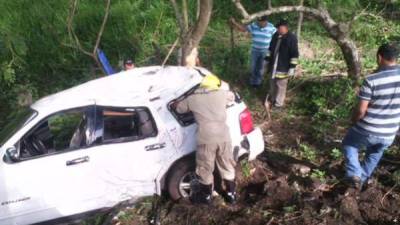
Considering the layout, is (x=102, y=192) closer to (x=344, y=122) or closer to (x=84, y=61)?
(x=344, y=122)

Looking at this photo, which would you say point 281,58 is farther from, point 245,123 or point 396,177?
point 396,177

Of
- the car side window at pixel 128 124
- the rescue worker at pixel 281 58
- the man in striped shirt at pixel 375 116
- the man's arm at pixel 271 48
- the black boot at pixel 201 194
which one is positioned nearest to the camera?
the man in striped shirt at pixel 375 116

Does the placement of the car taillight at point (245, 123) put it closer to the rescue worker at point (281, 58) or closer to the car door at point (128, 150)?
the car door at point (128, 150)

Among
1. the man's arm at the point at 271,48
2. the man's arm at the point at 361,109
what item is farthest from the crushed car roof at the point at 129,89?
the man's arm at the point at 271,48

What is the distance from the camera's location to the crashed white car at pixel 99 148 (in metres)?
5.14

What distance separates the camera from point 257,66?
30.1 feet

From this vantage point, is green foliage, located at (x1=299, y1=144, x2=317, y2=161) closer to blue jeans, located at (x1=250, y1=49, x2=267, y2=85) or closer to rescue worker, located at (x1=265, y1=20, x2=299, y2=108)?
rescue worker, located at (x1=265, y1=20, x2=299, y2=108)

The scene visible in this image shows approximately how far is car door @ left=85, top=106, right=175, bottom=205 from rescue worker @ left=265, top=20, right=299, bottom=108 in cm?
338

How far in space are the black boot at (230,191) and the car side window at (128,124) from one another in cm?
112

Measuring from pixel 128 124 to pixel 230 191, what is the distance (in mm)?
1525

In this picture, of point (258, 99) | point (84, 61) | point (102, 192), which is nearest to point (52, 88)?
point (84, 61)

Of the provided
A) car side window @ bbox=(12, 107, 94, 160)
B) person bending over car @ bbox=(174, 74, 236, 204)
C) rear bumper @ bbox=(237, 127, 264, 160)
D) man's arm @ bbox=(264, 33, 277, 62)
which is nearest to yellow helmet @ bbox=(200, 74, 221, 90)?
person bending over car @ bbox=(174, 74, 236, 204)

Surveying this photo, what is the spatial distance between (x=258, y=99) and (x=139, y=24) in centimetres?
485

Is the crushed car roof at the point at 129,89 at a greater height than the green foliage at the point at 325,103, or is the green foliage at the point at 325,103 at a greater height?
the crushed car roof at the point at 129,89
